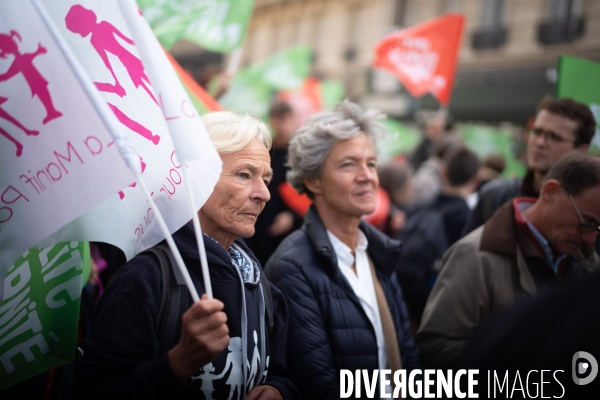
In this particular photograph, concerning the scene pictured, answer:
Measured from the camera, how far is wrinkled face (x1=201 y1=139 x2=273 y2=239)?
2133mm

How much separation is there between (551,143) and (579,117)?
0.20m

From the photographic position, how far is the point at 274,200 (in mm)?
4523

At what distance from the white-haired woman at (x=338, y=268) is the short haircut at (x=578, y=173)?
803mm

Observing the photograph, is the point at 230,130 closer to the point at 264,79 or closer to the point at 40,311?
the point at 40,311

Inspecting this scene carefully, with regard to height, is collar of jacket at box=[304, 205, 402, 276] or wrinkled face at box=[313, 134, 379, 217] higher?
wrinkled face at box=[313, 134, 379, 217]

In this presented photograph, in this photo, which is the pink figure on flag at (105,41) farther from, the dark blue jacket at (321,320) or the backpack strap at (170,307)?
the dark blue jacket at (321,320)

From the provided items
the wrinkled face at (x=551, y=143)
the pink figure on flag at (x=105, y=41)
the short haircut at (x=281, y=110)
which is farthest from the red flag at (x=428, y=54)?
the pink figure on flag at (x=105, y=41)

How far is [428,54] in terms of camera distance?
6.52m

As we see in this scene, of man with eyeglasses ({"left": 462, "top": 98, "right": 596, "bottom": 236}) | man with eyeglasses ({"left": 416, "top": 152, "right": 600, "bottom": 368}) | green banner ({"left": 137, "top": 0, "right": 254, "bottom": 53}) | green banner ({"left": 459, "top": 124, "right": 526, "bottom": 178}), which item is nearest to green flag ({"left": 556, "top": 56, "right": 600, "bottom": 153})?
man with eyeglasses ({"left": 462, "top": 98, "right": 596, "bottom": 236})

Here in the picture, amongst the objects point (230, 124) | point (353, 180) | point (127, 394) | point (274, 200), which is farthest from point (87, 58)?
point (274, 200)

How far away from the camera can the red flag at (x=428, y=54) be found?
Answer: 6.33m

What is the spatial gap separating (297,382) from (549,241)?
1.27 meters

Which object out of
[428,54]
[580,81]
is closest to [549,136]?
[580,81]

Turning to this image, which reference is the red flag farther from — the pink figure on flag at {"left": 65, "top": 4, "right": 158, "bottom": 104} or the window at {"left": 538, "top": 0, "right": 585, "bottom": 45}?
the window at {"left": 538, "top": 0, "right": 585, "bottom": 45}
